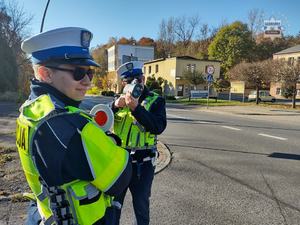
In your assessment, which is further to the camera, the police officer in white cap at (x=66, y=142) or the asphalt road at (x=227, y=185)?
the asphalt road at (x=227, y=185)

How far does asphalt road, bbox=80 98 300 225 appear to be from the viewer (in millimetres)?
4250

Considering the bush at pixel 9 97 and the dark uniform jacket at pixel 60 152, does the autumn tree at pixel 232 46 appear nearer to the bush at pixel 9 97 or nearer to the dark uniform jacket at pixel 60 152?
the bush at pixel 9 97

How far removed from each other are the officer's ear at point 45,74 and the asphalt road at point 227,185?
114 inches

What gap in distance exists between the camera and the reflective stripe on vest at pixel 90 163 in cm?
138

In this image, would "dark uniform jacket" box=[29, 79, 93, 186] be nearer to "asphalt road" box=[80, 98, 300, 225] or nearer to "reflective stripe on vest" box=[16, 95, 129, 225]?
"reflective stripe on vest" box=[16, 95, 129, 225]

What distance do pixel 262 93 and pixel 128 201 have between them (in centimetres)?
3945

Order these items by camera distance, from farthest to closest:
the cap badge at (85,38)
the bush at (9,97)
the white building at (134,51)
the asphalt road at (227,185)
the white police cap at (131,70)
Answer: the white building at (134,51)
the bush at (9,97)
the asphalt road at (227,185)
the white police cap at (131,70)
the cap badge at (85,38)

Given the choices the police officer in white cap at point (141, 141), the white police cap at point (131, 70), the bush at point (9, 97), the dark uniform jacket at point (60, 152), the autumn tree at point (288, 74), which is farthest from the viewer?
the bush at point (9, 97)

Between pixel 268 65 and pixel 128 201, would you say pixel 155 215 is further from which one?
pixel 268 65

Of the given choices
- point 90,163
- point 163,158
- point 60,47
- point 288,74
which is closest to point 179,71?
point 288,74

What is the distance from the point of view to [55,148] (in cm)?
137

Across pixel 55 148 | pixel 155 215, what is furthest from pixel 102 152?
pixel 155 215

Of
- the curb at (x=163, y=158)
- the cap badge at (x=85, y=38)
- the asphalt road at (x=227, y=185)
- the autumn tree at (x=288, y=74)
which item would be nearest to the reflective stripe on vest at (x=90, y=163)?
the cap badge at (x=85, y=38)

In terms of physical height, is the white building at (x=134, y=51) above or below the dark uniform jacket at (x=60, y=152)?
above
